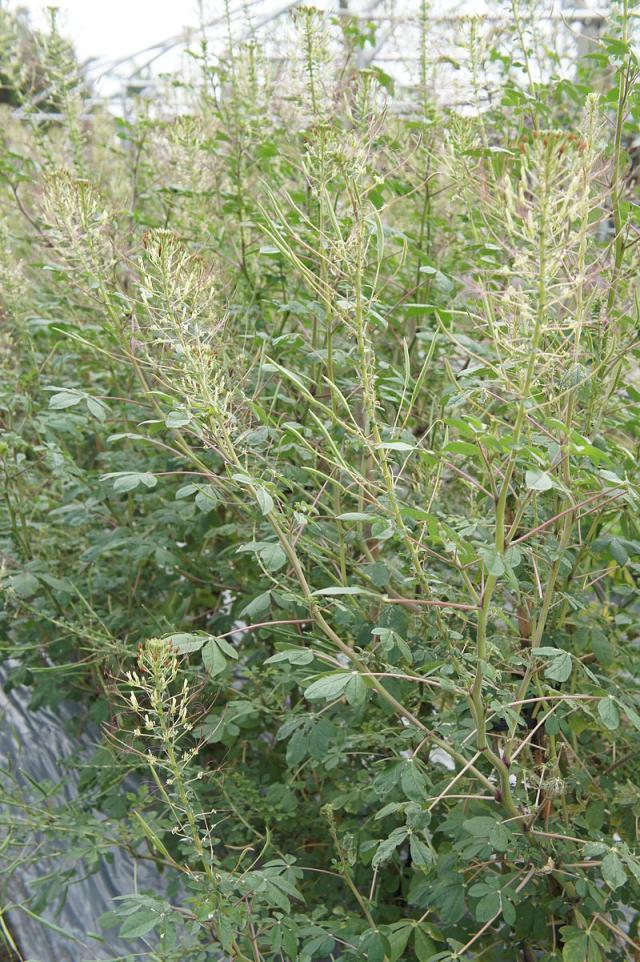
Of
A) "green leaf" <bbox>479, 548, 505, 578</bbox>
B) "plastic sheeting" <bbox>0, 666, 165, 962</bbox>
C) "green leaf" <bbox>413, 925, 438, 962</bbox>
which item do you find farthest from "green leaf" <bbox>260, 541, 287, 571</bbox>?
"plastic sheeting" <bbox>0, 666, 165, 962</bbox>

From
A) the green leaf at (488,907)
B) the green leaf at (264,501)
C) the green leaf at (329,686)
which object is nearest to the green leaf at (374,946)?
the green leaf at (488,907)

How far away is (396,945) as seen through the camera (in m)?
1.77

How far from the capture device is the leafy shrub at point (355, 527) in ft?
4.85

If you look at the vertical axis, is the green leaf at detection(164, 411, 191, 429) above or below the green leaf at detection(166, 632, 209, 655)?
above

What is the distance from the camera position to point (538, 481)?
1223 millimetres

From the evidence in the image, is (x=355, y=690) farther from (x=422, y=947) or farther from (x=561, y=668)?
(x=422, y=947)

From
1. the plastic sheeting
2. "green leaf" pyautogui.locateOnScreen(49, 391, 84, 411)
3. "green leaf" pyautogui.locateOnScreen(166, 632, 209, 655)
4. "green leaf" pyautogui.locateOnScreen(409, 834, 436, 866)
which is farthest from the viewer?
the plastic sheeting

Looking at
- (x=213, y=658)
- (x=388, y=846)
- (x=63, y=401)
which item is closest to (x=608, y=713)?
(x=388, y=846)

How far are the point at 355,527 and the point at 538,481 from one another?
0.87 m

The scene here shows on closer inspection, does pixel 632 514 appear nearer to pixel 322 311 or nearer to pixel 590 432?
pixel 590 432

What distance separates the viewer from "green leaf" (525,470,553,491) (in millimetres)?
1204

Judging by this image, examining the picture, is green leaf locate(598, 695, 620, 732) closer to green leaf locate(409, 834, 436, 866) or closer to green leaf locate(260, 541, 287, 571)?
green leaf locate(409, 834, 436, 866)

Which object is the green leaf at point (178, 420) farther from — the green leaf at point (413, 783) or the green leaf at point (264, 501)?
the green leaf at point (413, 783)

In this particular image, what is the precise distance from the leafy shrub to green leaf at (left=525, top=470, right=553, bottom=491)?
2.0 inches
